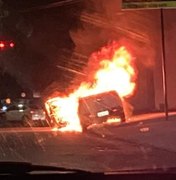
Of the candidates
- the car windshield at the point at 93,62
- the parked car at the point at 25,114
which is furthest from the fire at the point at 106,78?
the parked car at the point at 25,114

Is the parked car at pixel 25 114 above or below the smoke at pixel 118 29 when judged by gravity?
below

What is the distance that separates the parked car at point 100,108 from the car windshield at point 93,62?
0.04m

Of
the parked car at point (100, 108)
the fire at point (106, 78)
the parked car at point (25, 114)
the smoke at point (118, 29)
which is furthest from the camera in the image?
the smoke at point (118, 29)

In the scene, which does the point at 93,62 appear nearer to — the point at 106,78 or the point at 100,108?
the point at 106,78

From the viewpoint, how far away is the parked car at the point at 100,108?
2456cm

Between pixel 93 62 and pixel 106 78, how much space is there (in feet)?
14.7

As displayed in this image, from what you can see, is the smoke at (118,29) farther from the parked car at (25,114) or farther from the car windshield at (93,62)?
the parked car at (25,114)

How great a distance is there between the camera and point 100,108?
80.6 feet

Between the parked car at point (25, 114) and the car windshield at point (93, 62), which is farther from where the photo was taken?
the parked car at point (25, 114)

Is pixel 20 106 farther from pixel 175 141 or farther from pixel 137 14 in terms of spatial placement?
pixel 175 141

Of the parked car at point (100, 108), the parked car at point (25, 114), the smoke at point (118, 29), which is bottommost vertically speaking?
the parked car at point (25, 114)

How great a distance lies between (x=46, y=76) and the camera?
41.5m

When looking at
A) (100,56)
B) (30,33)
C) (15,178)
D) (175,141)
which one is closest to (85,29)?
(100,56)

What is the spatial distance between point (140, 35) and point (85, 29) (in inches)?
167
